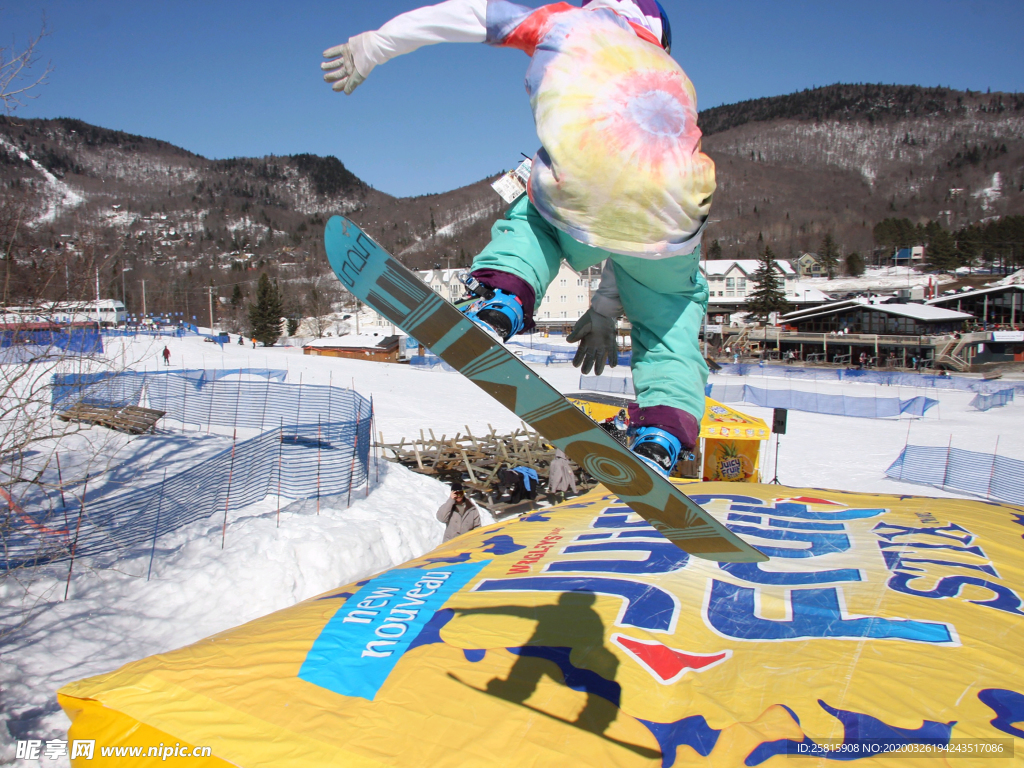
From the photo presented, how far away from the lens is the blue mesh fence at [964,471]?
46.3 feet

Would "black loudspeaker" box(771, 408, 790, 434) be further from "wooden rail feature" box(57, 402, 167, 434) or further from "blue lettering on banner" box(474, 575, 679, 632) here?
"wooden rail feature" box(57, 402, 167, 434)

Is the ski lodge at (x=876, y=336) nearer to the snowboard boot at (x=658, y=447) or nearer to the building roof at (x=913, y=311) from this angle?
the building roof at (x=913, y=311)

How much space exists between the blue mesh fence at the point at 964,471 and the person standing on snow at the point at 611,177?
15818 millimetres

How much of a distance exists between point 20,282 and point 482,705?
9.22 metres

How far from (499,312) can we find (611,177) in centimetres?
61

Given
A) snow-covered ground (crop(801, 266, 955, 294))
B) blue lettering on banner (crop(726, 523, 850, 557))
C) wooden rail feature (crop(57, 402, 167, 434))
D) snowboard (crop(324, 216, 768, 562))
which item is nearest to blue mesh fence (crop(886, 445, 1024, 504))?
blue lettering on banner (crop(726, 523, 850, 557))

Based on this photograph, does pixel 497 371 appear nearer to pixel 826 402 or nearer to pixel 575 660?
pixel 575 660

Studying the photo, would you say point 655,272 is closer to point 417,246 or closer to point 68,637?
point 68,637

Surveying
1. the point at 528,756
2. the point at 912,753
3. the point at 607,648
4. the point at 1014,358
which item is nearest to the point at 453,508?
the point at 607,648

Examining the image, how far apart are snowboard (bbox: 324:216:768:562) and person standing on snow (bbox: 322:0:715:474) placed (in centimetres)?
20

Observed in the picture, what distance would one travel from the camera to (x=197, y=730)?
272 centimetres

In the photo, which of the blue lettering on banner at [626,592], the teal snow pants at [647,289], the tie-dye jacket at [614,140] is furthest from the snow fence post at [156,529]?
the tie-dye jacket at [614,140]

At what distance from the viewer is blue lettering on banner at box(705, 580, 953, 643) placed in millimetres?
3348

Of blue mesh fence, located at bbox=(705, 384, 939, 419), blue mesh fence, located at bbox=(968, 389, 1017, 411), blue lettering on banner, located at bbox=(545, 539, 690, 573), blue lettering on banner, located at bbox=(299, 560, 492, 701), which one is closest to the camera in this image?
blue lettering on banner, located at bbox=(299, 560, 492, 701)
